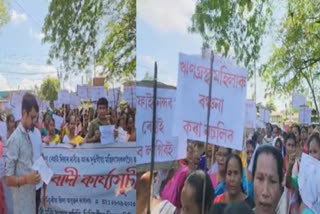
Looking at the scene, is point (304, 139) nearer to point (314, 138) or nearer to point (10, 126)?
point (314, 138)

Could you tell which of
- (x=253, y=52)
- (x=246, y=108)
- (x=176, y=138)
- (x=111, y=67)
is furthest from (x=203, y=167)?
(x=111, y=67)

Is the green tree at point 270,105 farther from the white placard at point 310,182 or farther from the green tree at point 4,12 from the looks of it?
the green tree at point 4,12

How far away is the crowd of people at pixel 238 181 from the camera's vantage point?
6.73ft

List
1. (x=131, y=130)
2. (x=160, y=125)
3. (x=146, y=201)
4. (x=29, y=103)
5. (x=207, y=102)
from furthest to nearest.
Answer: (x=29, y=103), (x=131, y=130), (x=146, y=201), (x=160, y=125), (x=207, y=102)

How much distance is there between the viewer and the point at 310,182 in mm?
2062

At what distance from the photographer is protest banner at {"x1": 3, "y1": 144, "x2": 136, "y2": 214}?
8.18ft

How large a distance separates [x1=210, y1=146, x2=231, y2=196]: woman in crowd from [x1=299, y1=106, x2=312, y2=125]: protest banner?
1.38 ft

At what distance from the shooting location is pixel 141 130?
7.34 feet

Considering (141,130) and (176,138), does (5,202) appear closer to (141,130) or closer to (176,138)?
(141,130)

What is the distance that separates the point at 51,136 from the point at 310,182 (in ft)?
4.48

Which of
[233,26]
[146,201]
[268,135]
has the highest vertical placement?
[233,26]

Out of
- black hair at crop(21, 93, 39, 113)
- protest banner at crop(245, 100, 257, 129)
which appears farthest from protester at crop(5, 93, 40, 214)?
protest banner at crop(245, 100, 257, 129)

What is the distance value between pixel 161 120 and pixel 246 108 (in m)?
0.40

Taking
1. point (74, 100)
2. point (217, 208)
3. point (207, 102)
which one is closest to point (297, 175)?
point (217, 208)
